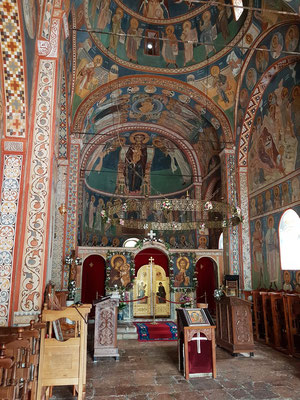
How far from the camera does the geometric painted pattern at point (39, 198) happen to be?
5.02 meters

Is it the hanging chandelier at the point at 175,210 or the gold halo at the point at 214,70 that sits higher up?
the gold halo at the point at 214,70

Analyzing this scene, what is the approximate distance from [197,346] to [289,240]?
5.52m

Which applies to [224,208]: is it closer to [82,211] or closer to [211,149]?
[211,149]

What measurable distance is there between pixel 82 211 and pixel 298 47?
11.6 metres

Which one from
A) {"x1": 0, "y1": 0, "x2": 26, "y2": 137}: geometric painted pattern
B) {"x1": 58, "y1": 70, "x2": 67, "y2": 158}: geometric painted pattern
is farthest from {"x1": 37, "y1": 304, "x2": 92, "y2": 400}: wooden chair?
{"x1": 58, "y1": 70, "x2": 67, "y2": 158}: geometric painted pattern

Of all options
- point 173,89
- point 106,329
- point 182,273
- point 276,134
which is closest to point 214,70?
point 173,89

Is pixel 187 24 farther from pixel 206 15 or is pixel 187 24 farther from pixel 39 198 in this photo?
pixel 39 198

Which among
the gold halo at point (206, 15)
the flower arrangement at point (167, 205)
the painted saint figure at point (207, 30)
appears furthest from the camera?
the painted saint figure at point (207, 30)

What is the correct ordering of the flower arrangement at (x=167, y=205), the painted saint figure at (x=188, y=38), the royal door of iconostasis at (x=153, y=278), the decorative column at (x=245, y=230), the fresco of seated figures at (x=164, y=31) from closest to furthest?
the flower arrangement at (x=167, y=205)
the fresco of seated figures at (x=164, y=31)
the decorative column at (x=245, y=230)
the painted saint figure at (x=188, y=38)
the royal door of iconostasis at (x=153, y=278)

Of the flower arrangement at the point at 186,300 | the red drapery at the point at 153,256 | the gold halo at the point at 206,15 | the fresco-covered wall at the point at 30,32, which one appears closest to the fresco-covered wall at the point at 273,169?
the flower arrangement at the point at 186,300

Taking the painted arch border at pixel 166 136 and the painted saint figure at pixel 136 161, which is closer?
the painted arch border at pixel 166 136

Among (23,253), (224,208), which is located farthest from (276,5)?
(23,253)

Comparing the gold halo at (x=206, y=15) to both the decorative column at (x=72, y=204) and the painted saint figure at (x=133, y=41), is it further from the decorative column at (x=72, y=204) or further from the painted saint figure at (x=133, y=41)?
the decorative column at (x=72, y=204)

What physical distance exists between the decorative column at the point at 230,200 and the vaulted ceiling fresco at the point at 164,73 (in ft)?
2.17
